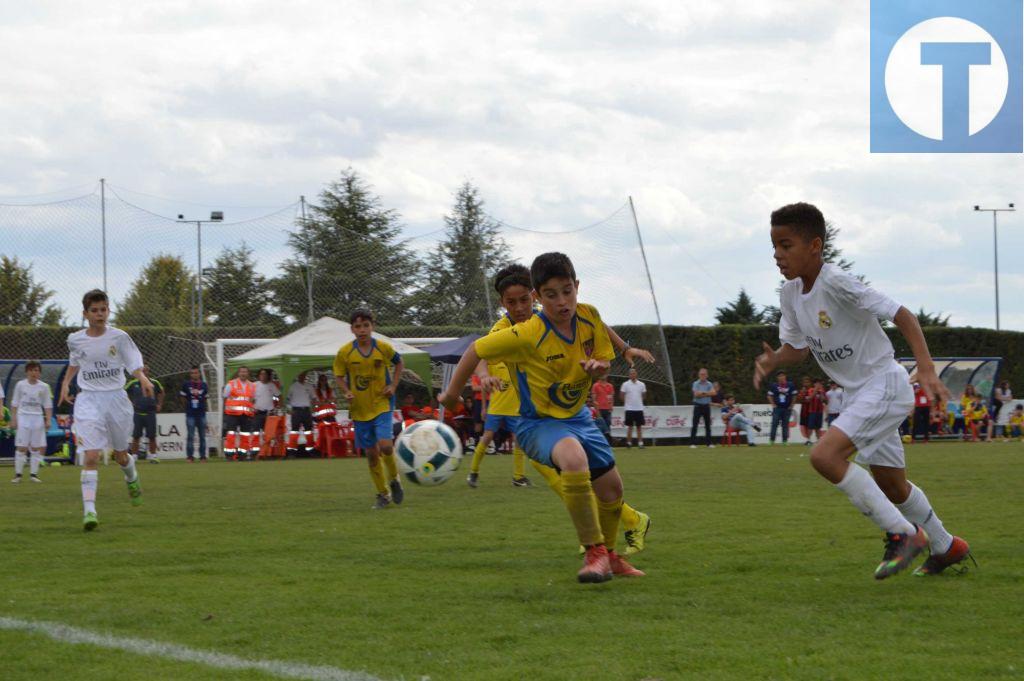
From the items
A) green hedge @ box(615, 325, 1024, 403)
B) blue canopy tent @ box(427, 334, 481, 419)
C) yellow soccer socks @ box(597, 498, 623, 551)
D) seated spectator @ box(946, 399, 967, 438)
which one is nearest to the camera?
yellow soccer socks @ box(597, 498, 623, 551)

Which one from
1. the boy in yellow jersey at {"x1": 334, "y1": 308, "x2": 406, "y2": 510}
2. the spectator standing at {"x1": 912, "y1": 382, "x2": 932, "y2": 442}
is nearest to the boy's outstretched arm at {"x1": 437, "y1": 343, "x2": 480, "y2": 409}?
the boy in yellow jersey at {"x1": 334, "y1": 308, "x2": 406, "y2": 510}

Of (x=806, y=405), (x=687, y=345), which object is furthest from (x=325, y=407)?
(x=687, y=345)

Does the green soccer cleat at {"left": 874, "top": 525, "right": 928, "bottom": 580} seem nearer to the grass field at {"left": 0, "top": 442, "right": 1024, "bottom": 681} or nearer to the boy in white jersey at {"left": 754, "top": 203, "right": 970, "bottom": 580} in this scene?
the boy in white jersey at {"left": 754, "top": 203, "right": 970, "bottom": 580}

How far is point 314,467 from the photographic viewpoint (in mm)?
22422

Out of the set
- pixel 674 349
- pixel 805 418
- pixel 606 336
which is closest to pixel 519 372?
pixel 606 336

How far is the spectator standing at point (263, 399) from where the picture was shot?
27.3 m

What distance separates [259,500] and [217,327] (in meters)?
19.2

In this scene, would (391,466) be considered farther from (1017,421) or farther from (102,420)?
(1017,421)

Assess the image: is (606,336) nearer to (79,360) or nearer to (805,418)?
(79,360)

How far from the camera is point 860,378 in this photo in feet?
21.2

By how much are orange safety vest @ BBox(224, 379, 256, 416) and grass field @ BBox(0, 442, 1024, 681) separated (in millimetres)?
14212

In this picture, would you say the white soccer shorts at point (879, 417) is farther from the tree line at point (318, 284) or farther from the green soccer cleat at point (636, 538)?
the tree line at point (318, 284)

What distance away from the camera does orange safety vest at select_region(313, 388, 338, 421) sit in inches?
1121

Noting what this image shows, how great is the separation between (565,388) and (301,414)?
21897mm
